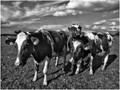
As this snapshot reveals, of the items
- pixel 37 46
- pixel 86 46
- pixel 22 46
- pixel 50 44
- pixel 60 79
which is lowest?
pixel 60 79

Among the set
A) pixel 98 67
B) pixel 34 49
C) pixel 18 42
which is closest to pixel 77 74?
pixel 98 67

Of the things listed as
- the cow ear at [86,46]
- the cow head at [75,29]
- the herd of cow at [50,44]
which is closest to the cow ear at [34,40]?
the herd of cow at [50,44]

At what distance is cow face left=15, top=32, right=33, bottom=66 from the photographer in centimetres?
828

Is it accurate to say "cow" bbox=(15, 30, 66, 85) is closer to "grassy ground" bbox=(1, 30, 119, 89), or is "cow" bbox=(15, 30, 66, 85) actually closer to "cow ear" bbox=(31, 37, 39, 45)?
"cow ear" bbox=(31, 37, 39, 45)

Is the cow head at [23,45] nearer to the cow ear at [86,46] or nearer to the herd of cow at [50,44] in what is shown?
the herd of cow at [50,44]

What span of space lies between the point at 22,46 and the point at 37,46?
56.9 inches

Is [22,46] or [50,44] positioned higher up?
[22,46]

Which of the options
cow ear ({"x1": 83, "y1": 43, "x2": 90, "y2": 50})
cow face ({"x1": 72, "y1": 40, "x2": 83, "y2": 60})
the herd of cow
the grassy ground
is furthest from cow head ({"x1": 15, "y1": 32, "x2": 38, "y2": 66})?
cow ear ({"x1": 83, "y1": 43, "x2": 90, "y2": 50})

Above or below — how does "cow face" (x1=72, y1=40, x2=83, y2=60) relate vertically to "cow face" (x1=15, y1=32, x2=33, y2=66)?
below

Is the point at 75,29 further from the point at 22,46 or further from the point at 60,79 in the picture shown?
the point at 22,46

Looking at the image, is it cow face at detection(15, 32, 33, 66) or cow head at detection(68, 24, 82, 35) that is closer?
cow face at detection(15, 32, 33, 66)

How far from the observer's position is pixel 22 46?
327 inches

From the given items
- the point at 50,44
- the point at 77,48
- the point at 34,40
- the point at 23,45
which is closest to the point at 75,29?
the point at 77,48

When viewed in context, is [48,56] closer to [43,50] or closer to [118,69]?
[43,50]
